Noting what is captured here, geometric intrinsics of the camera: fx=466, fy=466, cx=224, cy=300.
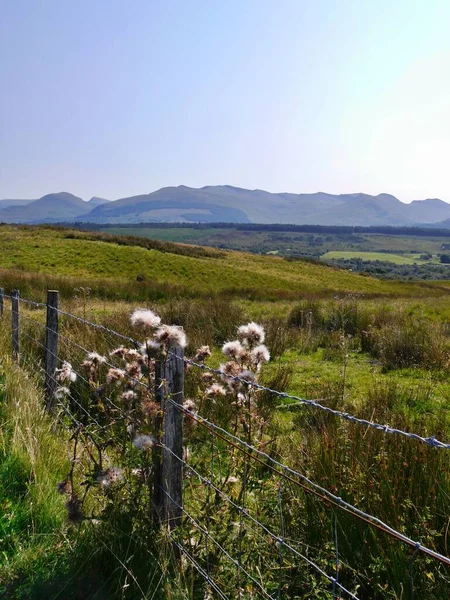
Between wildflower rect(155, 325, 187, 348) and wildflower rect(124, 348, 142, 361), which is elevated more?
wildflower rect(155, 325, 187, 348)

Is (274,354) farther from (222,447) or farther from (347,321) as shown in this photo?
(222,447)

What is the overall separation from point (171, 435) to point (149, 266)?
38912 mm

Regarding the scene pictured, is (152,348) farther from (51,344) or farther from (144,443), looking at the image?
(51,344)

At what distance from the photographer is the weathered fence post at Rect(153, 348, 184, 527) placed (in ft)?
8.29

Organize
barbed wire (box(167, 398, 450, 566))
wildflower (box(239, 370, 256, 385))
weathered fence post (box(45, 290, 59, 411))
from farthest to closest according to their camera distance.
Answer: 1. weathered fence post (box(45, 290, 59, 411))
2. wildflower (box(239, 370, 256, 385))
3. barbed wire (box(167, 398, 450, 566))

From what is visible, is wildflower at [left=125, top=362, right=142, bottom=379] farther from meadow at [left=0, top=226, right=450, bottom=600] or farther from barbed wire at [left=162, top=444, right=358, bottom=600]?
meadow at [left=0, top=226, right=450, bottom=600]

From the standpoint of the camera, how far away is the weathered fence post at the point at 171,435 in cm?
253

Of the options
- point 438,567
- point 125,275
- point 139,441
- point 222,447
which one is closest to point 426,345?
point 222,447

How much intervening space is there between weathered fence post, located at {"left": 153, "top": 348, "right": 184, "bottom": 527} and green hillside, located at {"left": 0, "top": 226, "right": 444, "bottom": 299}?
2777cm

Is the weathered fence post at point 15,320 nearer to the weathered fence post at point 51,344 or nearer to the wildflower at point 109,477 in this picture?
the weathered fence post at point 51,344

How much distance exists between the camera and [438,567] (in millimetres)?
2338

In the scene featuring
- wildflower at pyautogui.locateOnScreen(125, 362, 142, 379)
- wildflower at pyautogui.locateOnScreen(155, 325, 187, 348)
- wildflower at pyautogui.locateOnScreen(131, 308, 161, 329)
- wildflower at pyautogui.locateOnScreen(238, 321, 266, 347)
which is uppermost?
wildflower at pyautogui.locateOnScreen(131, 308, 161, 329)

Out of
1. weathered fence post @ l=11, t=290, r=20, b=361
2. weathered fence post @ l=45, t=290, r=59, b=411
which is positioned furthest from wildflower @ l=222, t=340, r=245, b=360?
weathered fence post @ l=11, t=290, r=20, b=361

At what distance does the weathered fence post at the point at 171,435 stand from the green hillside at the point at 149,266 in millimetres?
27772
